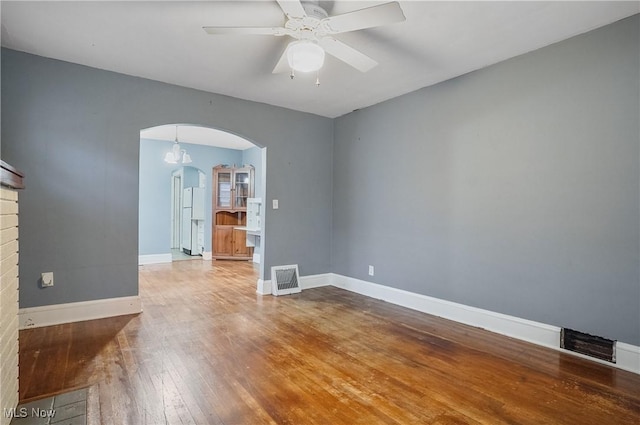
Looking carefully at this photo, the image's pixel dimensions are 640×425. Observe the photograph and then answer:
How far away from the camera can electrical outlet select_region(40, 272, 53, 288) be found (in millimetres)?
3188

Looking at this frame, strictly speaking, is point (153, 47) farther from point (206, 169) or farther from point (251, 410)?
point (206, 169)

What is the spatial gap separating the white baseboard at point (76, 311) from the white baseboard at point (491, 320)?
9.62 feet

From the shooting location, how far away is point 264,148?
15.1 feet

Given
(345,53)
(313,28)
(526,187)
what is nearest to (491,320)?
(526,187)

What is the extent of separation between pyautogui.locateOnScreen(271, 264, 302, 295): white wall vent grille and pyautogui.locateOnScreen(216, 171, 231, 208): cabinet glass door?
3.45 m

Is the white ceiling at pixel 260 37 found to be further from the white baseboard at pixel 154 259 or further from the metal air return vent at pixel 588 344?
the white baseboard at pixel 154 259

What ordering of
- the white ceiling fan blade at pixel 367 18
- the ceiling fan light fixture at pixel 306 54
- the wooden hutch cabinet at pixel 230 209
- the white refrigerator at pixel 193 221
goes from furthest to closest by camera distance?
1. the white refrigerator at pixel 193 221
2. the wooden hutch cabinet at pixel 230 209
3. the ceiling fan light fixture at pixel 306 54
4. the white ceiling fan blade at pixel 367 18

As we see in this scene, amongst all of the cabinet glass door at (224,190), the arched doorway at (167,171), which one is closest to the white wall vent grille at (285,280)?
the arched doorway at (167,171)

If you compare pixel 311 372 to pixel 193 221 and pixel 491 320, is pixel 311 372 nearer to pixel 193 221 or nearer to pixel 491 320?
pixel 491 320

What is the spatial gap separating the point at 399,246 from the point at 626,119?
7.94ft

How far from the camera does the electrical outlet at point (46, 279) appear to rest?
125 inches

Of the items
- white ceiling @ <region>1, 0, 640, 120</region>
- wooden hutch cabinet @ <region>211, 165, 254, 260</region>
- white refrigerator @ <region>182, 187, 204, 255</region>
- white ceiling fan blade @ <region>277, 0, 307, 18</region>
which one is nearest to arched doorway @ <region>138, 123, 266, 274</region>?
wooden hutch cabinet @ <region>211, 165, 254, 260</region>

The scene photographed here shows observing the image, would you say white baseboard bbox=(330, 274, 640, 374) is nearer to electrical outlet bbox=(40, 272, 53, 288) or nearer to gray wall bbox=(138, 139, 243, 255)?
electrical outlet bbox=(40, 272, 53, 288)

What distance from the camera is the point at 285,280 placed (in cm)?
464
